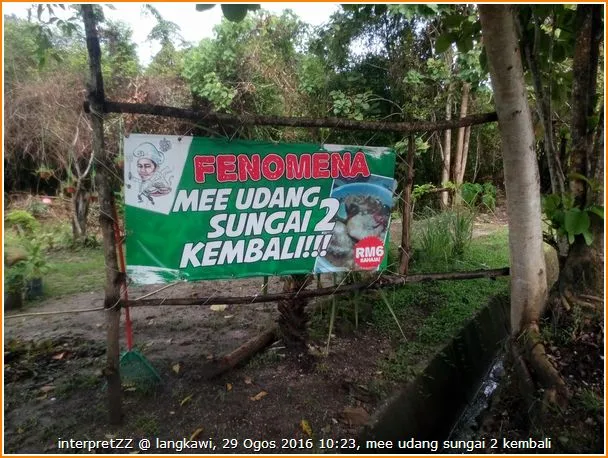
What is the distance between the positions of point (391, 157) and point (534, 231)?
1.06 meters

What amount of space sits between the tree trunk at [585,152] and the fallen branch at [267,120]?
705 mm

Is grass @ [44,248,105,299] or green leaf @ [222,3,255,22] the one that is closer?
green leaf @ [222,3,255,22]

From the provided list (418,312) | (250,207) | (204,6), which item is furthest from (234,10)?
(418,312)

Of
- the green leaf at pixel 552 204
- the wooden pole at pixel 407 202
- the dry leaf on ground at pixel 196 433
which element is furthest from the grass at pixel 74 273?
the green leaf at pixel 552 204

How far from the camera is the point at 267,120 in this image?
224 cm

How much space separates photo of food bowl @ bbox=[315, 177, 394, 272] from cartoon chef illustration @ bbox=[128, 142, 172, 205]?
96 cm

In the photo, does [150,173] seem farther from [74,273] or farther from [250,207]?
[74,273]

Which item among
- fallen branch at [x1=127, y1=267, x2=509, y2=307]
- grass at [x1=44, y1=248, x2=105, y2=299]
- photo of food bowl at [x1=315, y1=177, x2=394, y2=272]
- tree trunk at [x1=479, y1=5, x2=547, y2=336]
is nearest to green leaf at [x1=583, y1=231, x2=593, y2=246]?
tree trunk at [x1=479, y1=5, x2=547, y2=336]

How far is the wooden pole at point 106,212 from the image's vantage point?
1976mm

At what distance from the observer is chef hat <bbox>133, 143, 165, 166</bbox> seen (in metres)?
2.02

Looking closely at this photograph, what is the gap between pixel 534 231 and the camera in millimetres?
2588

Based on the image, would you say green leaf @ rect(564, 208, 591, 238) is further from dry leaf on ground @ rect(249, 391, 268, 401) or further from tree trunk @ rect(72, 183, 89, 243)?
tree trunk @ rect(72, 183, 89, 243)

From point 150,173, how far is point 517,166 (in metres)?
2.20

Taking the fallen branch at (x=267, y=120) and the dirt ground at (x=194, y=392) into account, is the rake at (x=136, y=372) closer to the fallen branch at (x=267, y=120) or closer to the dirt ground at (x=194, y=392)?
the dirt ground at (x=194, y=392)
